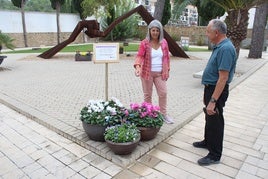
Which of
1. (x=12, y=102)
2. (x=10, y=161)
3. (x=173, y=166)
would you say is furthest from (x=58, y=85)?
(x=173, y=166)

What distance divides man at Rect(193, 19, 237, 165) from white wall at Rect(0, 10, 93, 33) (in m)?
19.8

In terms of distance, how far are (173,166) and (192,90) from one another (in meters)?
3.69

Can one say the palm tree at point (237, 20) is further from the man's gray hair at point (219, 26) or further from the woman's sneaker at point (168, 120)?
the man's gray hair at point (219, 26)

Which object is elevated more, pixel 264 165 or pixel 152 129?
pixel 152 129

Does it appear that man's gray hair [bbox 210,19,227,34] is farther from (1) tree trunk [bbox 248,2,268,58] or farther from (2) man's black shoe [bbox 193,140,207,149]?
(1) tree trunk [bbox 248,2,268,58]

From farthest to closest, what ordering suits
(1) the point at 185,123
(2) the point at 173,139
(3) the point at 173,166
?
(1) the point at 185,123 → (2) the point at 173,139 → (3) the point at 173,166

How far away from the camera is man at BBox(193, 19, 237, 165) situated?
8.41 ft

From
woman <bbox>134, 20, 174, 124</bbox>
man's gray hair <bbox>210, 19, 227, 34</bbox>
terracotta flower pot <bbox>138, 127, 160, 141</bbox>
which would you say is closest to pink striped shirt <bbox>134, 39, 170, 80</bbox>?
woman <bbox>134, 20, 174, 124</bbox>

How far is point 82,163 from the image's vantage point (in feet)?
9.67

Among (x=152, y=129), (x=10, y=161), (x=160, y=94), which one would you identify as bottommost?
(x=10, y=161)

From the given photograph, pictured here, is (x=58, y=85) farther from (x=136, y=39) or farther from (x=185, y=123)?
(x=136, y=39)

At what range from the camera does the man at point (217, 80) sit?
2.56m

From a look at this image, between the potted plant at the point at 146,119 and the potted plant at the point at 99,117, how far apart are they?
0.17 metres

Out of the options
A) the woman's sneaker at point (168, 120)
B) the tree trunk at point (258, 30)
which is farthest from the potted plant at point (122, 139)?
the tree trunk at point (258, 30)
